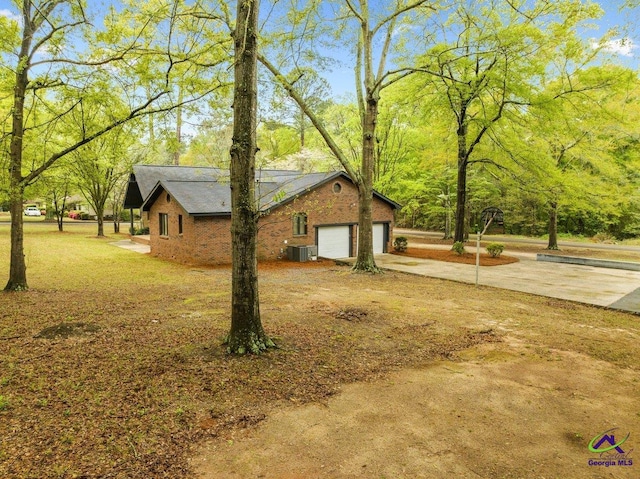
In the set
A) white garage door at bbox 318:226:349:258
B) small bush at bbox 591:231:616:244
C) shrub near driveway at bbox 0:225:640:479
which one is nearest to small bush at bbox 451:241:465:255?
white garage door at bbox 318:226:349:258

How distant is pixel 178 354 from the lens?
20.6 ft

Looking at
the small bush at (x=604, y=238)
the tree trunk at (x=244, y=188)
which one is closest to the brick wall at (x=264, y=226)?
the tree trunk at (x=244, y=188)

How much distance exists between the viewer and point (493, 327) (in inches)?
345

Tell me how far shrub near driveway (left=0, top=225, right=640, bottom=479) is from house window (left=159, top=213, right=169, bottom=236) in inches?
288

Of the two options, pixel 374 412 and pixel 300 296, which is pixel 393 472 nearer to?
pixel 374 412

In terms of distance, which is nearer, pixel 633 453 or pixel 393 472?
pixel 393 472

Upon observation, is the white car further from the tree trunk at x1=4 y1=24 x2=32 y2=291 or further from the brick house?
the tree trunk at x1=4 y1=24 x2=32 y2=291

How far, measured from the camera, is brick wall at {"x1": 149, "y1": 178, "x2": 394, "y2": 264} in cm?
1819

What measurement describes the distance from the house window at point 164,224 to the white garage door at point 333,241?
27.0 feet

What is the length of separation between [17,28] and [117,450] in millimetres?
11380

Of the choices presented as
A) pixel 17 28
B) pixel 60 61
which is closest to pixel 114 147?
pixel 60 61

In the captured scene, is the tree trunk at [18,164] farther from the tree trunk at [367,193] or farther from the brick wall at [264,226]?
the tree trunk at [367,193]

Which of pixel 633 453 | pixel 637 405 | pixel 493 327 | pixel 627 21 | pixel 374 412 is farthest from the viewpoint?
pixel 493 327

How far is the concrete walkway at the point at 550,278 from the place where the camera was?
12.6m
